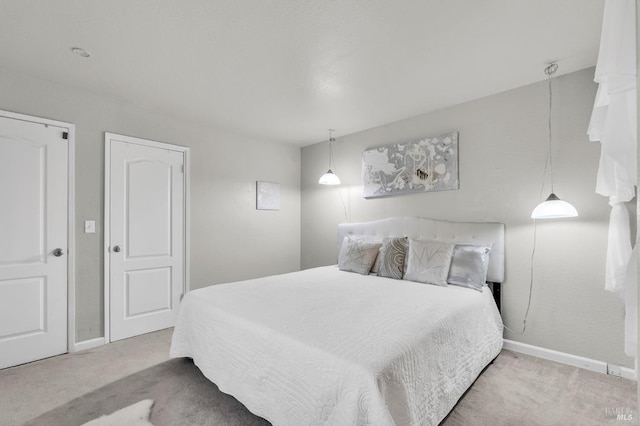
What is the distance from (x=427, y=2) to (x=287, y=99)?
1680mm

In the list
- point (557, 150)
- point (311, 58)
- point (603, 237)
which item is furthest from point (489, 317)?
point (311, 58)

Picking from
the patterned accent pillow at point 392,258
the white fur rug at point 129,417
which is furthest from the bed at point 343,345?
the white fur rug at point 129,417

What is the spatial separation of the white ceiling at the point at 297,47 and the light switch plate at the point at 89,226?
1.29 meters

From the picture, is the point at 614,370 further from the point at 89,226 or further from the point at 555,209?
the point at 89,226

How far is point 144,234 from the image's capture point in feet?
11.0

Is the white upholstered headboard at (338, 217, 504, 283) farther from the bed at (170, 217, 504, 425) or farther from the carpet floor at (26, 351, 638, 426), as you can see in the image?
the carpet floor at (26, 351, 638, 426)

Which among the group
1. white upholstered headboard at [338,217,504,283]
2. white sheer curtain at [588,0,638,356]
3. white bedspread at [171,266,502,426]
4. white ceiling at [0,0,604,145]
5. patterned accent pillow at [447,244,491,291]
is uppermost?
white ceiling at [0,0,604,145]

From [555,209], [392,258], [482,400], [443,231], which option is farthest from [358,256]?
[555,209]

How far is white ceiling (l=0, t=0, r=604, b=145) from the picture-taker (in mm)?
1816

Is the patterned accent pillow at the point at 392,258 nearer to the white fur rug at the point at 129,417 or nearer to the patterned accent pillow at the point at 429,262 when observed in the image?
the patterned accent pillow at the point at 429,262

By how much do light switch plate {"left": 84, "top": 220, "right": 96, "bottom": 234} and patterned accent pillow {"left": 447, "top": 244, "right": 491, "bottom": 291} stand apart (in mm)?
3512

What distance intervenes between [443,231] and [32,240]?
394cm

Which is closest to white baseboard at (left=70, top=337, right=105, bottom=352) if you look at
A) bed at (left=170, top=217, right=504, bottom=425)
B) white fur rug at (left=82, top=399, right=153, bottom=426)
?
bed at (left=170, top=217, right=504, bottom=425)

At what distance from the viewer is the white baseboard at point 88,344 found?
9.40 ft
